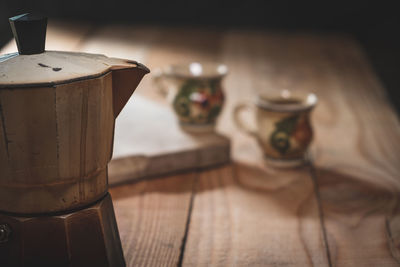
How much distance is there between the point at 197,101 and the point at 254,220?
0.34 meters

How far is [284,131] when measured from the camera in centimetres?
100

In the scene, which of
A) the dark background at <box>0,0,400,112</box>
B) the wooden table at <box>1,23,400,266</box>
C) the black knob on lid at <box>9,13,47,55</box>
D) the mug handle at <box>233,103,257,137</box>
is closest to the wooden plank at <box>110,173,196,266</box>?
the wooden table at <box>1,23,400,266</box>

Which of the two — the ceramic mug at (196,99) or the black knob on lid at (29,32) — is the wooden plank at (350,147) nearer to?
the ceramic mug at (196,99)

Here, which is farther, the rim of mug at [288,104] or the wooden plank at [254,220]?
the rim of mug at [288,104]

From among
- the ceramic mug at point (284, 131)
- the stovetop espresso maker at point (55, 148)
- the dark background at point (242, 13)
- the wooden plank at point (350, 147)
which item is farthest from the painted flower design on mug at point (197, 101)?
the dark background at point (242, 13)

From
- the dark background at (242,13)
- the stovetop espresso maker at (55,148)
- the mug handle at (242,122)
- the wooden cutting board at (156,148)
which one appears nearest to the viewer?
the stovetop espresso maker at (55,148)

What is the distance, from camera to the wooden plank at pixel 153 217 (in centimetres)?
72

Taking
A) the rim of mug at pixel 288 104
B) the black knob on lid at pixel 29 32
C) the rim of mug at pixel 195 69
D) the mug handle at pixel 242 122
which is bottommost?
the mug handle at pixel 242 122

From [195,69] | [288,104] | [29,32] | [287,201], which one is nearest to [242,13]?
[195,69]

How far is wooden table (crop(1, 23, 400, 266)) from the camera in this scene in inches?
28.9

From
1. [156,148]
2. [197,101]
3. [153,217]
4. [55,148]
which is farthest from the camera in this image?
[197,101]

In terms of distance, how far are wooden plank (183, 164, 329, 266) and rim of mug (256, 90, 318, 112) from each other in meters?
0.11

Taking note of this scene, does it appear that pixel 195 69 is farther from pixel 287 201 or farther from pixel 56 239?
pixel 56 239

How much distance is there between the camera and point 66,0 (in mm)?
2385
